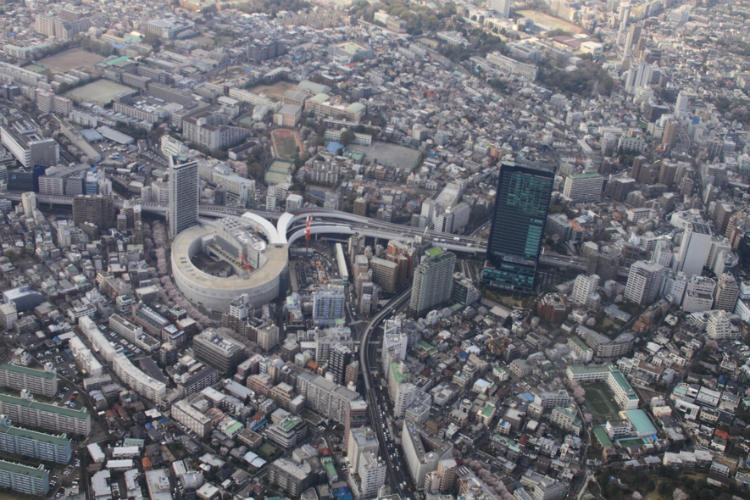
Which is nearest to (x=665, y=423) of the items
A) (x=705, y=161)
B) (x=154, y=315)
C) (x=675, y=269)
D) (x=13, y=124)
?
(x=675, y=269)

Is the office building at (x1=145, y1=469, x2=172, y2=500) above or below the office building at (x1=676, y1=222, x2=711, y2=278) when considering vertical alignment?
below

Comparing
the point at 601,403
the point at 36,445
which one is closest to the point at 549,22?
the point at 601,403

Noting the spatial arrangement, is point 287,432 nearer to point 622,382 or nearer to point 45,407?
point 45,407

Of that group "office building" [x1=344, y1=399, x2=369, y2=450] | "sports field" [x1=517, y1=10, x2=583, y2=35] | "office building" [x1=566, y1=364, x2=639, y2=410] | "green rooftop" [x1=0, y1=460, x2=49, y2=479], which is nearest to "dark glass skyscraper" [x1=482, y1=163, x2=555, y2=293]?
"office building" [x1=566, y1=364, x2=639, y2=410]

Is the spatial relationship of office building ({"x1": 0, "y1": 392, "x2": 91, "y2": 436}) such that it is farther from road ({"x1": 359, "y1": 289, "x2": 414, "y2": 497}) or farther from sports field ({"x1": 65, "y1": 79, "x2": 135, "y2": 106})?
sports field ({"x1": 65, "y1": 79, "x2": 135, "y2": 106})

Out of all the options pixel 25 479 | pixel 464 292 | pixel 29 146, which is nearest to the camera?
pixel 25 479
